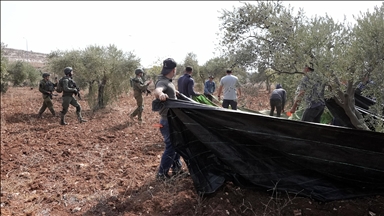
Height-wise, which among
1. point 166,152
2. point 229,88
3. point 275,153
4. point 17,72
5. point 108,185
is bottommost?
point 108,185

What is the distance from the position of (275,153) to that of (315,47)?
1.27m

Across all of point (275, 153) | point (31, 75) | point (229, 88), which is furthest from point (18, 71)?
point (275, 153)

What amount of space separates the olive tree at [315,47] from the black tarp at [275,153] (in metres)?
0.64

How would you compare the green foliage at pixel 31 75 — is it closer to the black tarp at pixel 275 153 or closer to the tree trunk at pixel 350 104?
the black tarp at pixel 275 153

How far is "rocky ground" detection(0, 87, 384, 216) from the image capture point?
9.95 feet

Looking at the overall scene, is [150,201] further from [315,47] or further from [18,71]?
[18,71]

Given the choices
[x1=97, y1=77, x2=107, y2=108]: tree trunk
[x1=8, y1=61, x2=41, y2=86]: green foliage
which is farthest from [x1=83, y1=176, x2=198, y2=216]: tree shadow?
[x1=8, y1=61, x2=41, y2=86]: green foliage

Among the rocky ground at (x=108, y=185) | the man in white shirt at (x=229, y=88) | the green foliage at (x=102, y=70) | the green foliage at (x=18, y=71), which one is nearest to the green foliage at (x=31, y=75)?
the green foliage at (x=18, y=71)

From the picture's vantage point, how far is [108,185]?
414 cm

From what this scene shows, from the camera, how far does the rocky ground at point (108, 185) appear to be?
303 cm

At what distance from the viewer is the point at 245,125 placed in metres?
3.00

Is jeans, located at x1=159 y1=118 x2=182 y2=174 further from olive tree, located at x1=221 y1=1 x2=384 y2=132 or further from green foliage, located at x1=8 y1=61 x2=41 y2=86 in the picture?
green foliage, located at x1=8 y1=61 x2=41 y2=86

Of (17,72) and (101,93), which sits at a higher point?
(17,72)

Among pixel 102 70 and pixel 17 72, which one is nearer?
pixel 102 70
